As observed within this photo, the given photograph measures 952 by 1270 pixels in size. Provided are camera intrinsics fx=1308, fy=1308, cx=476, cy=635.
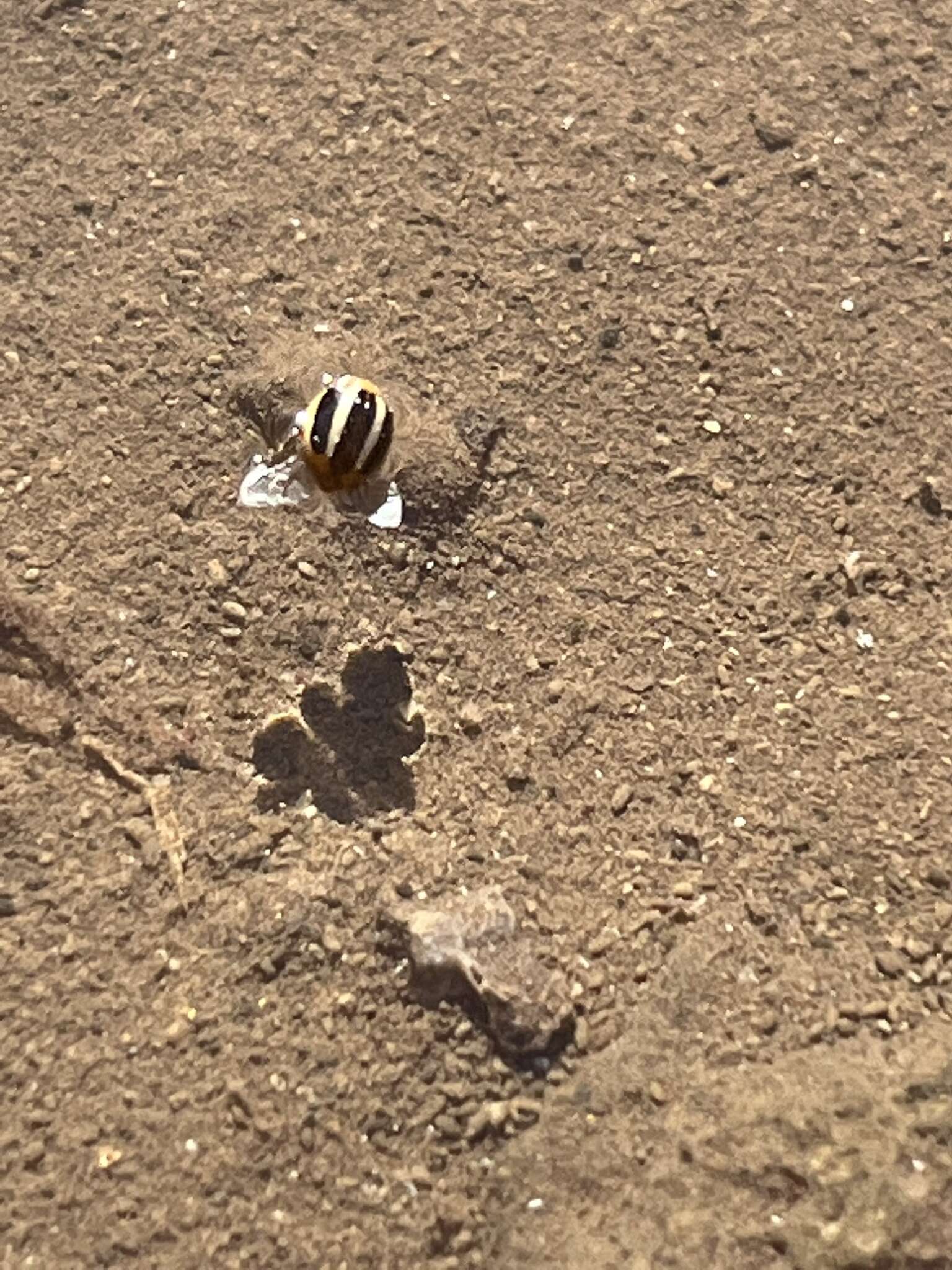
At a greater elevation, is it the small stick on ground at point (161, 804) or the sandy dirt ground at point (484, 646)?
the sandy dirt ground at point (484, 646)

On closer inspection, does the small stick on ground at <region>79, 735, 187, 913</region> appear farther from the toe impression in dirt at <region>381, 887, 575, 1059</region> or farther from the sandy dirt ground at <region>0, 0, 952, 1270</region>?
the toe impression in dirt at <region>381, 887, 575, 1059</region>

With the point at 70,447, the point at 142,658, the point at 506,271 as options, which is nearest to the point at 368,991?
the point at 142,658

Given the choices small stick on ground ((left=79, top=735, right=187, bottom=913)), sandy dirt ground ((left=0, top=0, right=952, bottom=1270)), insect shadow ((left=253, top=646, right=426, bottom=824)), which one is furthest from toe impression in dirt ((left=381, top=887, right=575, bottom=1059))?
small stick on ground ((left=79, top=735, right=187, bottom=913))

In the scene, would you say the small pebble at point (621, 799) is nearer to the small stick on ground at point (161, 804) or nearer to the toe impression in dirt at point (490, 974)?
the toe impression in dirt at point (490, 974)

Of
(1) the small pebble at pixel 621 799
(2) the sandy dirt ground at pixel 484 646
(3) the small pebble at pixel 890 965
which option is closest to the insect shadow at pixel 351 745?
(2) the sandy dirt ground at pixel 484 646

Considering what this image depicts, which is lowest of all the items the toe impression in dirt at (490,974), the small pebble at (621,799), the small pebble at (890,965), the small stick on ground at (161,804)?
the small stick on ground at (161,804)

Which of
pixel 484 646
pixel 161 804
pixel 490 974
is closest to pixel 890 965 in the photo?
pixel 490 974

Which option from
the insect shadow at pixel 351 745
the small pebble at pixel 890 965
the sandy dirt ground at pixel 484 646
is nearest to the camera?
the sandy dirt ground at pixel 484 646

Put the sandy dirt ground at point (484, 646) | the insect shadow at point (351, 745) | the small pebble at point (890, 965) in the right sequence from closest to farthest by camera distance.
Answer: the sandy dirt ground at point (484, 646) → the small pebble at point (890, 965) → the insect shadow at point (351, 745)
